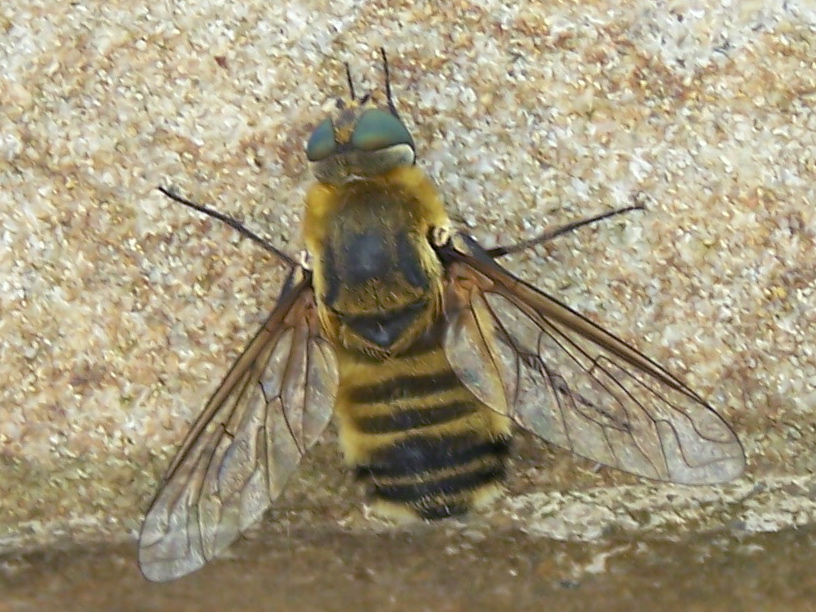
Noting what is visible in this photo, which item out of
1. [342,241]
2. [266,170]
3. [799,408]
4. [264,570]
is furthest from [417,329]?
[799,408]

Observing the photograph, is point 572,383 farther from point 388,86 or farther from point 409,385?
point 388,86

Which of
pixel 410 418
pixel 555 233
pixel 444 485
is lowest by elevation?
pixel 444 485

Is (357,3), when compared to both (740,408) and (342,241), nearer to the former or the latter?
(342,241)

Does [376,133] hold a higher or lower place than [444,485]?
higher

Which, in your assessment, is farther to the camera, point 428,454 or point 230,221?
point 230,221

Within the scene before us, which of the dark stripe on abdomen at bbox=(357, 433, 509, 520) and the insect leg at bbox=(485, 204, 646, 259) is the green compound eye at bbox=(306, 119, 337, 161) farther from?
the dark stripe on abdomen at bbox=(357, 433, 509, 520)

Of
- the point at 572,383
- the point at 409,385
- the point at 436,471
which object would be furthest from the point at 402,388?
the point at 572,383
